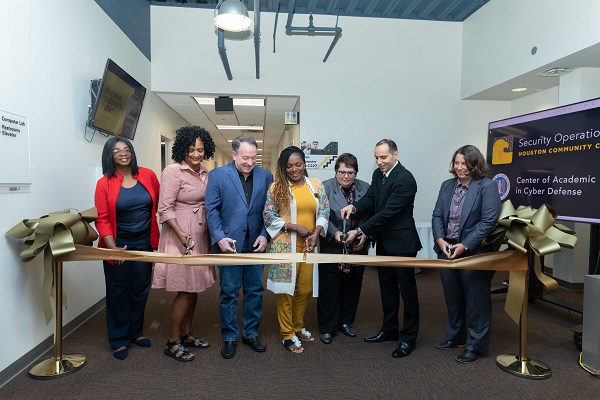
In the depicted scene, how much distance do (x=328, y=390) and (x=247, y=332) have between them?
31.7 inches

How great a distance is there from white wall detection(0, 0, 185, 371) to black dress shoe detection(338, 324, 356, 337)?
2.27 meters

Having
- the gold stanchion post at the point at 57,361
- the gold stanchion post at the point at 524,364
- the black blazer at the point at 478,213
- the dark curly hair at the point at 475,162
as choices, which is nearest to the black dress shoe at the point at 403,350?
the gold stanchion post at the point at 524,364

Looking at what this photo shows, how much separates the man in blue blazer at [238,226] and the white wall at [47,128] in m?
1.26

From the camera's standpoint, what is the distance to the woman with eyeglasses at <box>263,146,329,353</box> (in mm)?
2666

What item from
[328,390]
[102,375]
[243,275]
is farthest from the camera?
[243,275]

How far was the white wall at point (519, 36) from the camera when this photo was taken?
12.4 feet

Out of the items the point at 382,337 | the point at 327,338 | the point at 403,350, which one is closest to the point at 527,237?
the point at 403,350

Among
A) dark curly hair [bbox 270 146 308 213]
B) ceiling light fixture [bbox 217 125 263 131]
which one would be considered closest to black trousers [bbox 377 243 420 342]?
dark curly hair [bbox 270 146 308 213]

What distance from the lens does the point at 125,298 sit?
275cm

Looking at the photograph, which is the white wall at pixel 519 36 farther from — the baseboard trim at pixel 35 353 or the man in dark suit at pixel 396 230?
the baseboard trim at pixel 35 353

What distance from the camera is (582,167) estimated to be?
11.1 ft

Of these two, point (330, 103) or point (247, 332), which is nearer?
point (247, 332)

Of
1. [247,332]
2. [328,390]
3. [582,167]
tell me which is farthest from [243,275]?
A: [582,167]

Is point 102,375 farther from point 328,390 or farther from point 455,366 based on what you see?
point 455,366
